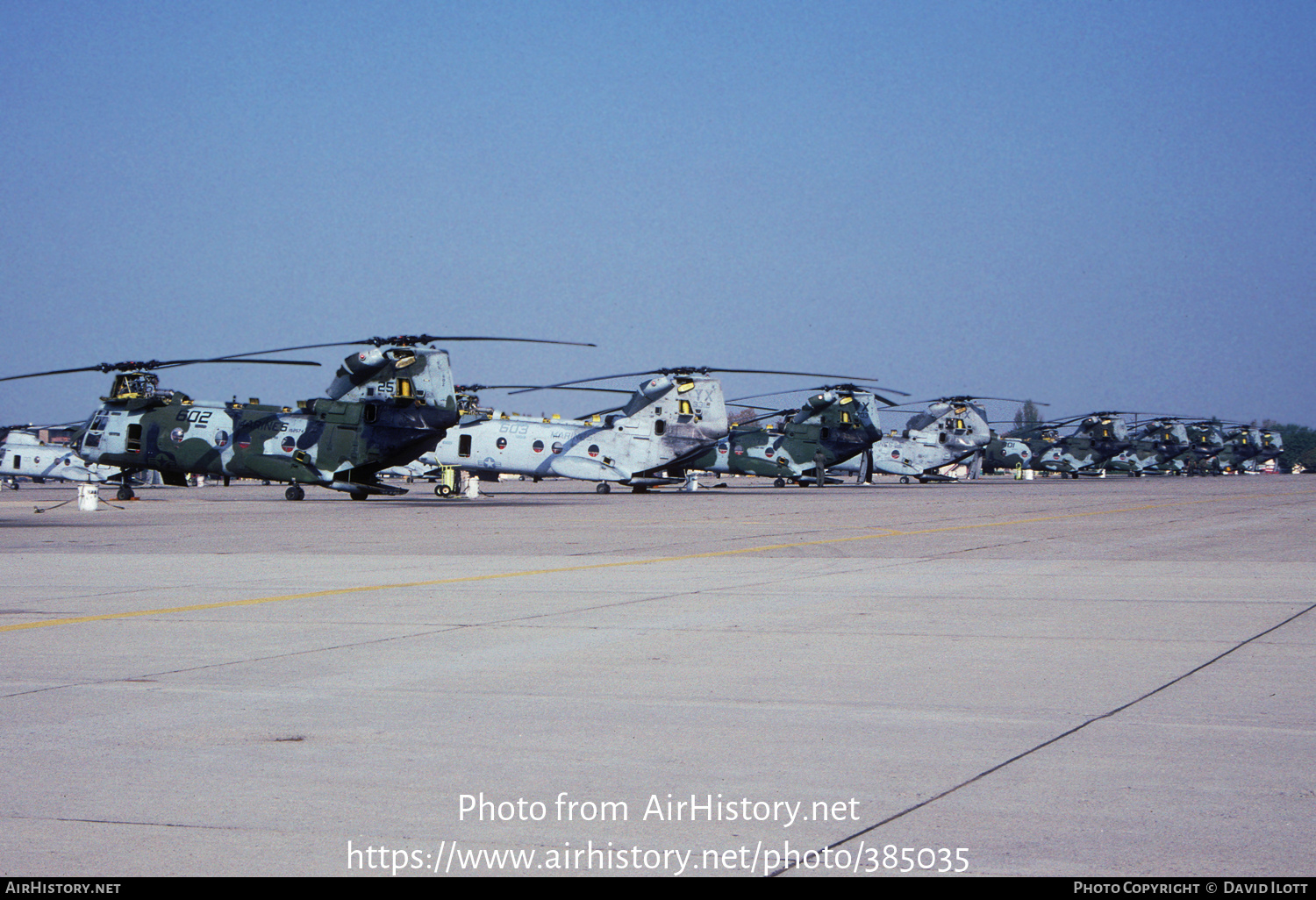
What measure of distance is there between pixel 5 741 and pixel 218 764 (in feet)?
4.02

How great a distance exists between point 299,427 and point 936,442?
44.9m

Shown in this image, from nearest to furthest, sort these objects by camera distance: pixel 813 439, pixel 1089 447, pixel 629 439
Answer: pixel 629 439 → pixel 813 439 → pixel 1089 447

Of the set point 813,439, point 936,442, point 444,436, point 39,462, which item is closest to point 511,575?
point 444,436

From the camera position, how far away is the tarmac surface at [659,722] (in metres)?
4.38

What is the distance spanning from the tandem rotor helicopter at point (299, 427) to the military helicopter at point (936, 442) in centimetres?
3996

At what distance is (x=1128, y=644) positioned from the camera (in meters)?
8.88

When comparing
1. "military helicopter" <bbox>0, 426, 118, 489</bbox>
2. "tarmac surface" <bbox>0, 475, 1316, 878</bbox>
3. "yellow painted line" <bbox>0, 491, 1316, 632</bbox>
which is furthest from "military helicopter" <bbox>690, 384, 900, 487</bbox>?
"tarmac surface" <bbox>0, 475, 1316, 878</bbox>

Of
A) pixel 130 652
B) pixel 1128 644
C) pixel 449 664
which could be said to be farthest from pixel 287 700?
pixel 1128 644

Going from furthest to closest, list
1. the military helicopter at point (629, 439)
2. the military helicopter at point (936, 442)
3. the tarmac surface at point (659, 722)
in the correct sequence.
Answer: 1. the military helicopter at point (936, 442)
2. the military helicopter at point (629, 439)
3. the tarmac surface at point (659, 722)

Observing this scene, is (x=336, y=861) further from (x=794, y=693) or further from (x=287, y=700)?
(x=794, y=693)

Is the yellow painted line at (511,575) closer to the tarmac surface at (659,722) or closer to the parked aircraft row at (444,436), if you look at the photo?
the tarmac surface at (659,722)

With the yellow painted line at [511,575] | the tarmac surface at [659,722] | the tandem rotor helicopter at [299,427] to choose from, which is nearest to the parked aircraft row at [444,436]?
the tandem rotor helicopter at [299,427]

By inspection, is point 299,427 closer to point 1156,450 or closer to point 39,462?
point 39,462

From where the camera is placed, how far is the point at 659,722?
252 inches
